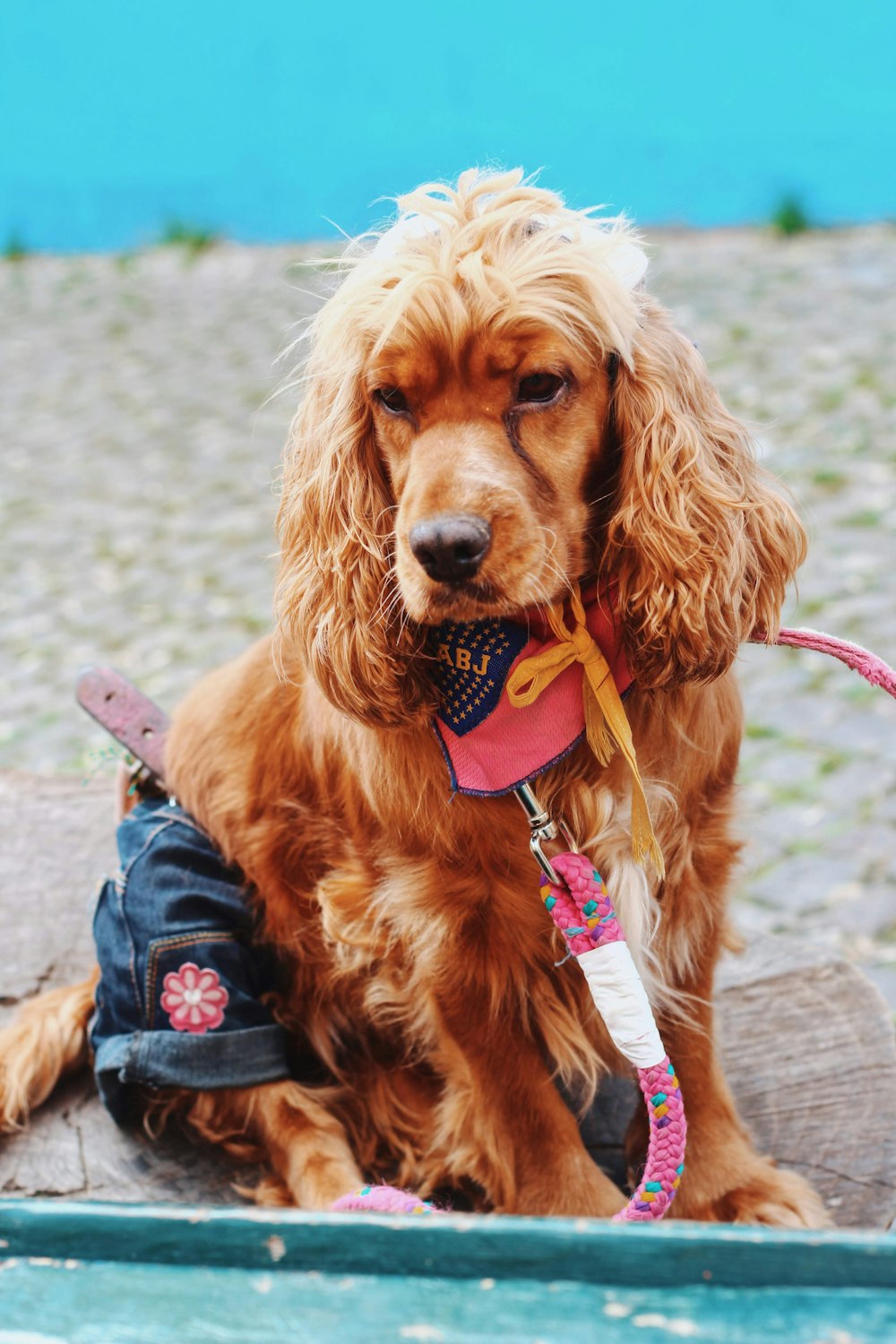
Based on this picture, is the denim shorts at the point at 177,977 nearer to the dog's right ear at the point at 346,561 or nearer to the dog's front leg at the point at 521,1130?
the dog's front leg at the point at 521,1130

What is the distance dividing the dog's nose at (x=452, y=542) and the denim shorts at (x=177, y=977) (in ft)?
3.11

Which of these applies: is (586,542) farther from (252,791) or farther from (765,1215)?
(765,1215)

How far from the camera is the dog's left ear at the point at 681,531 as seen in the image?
1.77m

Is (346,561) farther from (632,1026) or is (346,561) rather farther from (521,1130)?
(521,1130)

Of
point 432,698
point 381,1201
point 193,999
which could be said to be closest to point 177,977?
point 193,999

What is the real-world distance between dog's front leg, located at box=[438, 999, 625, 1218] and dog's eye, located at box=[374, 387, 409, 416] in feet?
3.05

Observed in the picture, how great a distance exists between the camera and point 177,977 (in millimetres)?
2236

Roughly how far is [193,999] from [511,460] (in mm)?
1103

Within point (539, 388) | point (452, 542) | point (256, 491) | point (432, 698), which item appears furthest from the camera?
point (256, 491)

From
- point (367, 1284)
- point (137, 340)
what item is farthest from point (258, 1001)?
point (137, 340)

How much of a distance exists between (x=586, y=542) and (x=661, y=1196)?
2.93 feet

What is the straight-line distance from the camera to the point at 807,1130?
2.37 meters

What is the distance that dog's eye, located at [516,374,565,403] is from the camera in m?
1.73

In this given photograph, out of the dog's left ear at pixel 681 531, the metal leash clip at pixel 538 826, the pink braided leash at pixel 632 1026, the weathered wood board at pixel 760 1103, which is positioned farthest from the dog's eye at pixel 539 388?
the weathered wood board at pixel 760 1103
